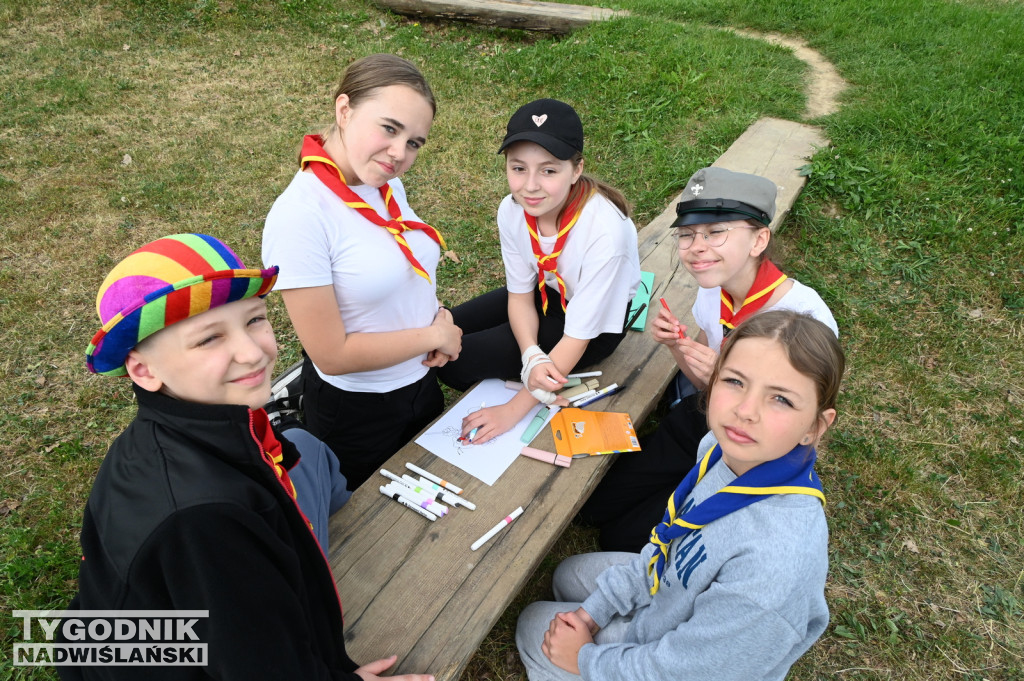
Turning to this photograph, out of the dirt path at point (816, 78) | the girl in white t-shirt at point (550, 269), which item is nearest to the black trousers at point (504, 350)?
the girl in white t-shirt at point (550, 269)

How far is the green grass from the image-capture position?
3.11 m

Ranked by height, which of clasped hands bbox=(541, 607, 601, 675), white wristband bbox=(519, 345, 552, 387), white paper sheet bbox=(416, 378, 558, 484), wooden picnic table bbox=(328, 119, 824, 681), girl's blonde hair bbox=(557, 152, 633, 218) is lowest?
clasped hands bbox=(541, 607, 601, 675)

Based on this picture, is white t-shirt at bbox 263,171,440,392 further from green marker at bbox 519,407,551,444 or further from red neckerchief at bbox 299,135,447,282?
green marker at bbox 519,407,551,444

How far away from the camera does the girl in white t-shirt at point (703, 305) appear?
2605 mm

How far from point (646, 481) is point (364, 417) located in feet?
4.69

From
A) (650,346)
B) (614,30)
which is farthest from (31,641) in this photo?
(614,30)

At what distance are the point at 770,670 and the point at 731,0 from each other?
899 centimetres

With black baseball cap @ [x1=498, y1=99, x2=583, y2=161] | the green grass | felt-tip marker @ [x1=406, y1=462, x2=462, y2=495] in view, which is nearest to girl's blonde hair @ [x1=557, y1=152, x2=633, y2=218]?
black baseball cap @ [x1=498, y1=99, x2=583, y2=161]

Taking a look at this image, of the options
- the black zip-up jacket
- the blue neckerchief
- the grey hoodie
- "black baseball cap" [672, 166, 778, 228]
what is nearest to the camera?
the black zip-up jacket

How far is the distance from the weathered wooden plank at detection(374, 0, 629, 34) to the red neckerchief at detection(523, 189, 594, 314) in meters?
6.38

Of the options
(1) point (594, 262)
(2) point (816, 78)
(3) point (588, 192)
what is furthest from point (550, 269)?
(2) point (816, 78)

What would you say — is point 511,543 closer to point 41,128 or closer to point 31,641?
point 31,641

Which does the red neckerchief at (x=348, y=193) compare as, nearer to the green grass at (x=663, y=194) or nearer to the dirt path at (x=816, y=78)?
the green grass at (x=663, y=194)

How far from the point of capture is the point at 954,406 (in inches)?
152
